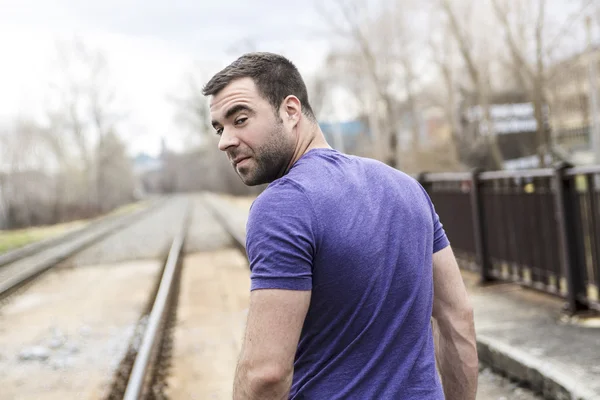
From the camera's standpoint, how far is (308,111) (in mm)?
1788

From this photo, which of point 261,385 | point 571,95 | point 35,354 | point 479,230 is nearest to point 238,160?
point 261,385

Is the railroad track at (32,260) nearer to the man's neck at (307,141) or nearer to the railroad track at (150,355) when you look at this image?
the railroad track at (150,355)

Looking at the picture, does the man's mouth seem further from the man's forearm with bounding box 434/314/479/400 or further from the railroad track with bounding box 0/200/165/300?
the railroad track with bounding box 0/200/165/300

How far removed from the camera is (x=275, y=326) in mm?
1470

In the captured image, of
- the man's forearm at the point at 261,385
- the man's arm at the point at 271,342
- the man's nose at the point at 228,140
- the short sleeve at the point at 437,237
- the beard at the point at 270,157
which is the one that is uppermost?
the man's nose at the point at 228,140

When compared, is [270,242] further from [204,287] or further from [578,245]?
[204,287]

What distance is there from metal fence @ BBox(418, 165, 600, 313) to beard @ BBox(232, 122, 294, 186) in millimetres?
4726

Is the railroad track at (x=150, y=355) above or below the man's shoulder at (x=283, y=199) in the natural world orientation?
below

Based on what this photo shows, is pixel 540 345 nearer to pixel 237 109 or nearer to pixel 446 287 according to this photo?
pixel 446 287

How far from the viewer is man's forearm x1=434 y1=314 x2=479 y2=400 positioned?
1918 mm

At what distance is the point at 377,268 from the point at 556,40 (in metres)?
18.3

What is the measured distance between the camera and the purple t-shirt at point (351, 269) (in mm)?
1449

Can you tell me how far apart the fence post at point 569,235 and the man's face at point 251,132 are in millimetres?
5007

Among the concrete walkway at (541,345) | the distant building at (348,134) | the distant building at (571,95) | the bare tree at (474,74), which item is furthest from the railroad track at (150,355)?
the distant building at (348,134)
